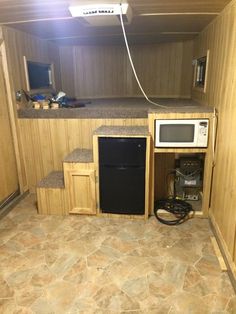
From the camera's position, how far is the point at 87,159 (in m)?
2.66

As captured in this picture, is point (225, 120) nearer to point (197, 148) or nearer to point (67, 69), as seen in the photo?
point (197, 148)

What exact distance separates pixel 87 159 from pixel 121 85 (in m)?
2.59

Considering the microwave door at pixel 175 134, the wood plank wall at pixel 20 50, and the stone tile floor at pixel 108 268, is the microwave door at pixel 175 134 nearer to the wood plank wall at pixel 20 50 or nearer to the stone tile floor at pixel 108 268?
the stone tile floor at pixel 108 268

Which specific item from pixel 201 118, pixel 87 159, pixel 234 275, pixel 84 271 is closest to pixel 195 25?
pixel 201 118

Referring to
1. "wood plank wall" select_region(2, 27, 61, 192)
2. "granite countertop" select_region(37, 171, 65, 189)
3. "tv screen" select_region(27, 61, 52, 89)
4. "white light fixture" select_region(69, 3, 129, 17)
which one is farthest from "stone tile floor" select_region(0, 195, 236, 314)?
"white light fixture" select_region(69, 3, 129, 17)

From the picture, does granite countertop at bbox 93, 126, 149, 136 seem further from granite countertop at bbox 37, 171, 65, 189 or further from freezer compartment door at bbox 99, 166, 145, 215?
granite countertop at bbox 37, 171, 65, 189

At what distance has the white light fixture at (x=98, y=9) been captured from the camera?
197 cm

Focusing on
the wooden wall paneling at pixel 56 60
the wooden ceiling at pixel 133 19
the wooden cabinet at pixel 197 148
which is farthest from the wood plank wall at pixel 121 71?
the wooden cabinet at pixel 197 148

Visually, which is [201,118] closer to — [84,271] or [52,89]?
[84,271]

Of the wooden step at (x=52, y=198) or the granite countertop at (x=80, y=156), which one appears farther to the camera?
the wooden step at (x=52, y=198)

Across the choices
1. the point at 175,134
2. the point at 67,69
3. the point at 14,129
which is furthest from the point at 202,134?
the point at 67,69

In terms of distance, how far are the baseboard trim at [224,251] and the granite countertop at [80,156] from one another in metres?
1.37

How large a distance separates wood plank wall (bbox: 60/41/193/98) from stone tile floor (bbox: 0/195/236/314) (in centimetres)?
277

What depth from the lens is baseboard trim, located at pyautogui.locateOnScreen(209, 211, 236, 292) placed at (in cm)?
178
